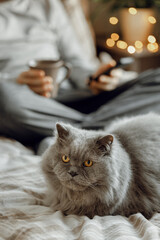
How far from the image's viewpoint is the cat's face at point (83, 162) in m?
0.80

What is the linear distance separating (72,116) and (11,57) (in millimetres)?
646

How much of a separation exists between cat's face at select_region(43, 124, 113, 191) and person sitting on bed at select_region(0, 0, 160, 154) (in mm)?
448

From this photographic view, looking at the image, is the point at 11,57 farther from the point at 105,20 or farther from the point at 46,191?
the point at 105,20

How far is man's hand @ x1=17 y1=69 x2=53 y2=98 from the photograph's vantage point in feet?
4.61

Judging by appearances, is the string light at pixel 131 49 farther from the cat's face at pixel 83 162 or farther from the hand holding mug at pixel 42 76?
the cat's face at pixel 83 162

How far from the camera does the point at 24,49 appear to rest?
184 cm

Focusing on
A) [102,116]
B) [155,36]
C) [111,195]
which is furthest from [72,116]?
[155,36]

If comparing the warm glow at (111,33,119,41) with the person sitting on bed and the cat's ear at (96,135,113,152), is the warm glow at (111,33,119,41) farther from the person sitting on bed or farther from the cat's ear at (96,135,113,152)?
the cat's ear at (96,135,113,152)

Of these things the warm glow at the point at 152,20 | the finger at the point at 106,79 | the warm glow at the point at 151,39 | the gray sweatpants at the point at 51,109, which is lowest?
A: the gray sweatpants at the point at 51,109

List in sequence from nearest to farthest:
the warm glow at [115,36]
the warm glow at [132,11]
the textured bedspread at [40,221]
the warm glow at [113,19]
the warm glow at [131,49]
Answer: the textured bedspread at [40,221] → the warm glow at [132,11] → the warm glow at [131,49] → the warm glow at [115,36] → the warm glow at [113,19]

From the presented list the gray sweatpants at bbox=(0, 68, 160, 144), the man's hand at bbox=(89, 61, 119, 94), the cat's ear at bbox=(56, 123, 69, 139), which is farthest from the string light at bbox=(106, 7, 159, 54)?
the cat's ear at bbox=(56, 123, 69, 139)

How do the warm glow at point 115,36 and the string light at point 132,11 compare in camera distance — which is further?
the warm glow at point 115,36

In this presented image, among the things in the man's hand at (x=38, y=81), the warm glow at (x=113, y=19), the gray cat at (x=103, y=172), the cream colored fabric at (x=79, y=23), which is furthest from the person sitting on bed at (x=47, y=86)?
the warm glow at (x=113, y=19)

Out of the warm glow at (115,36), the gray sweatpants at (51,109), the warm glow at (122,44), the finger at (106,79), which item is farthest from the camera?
the warm glow at (115,36)
